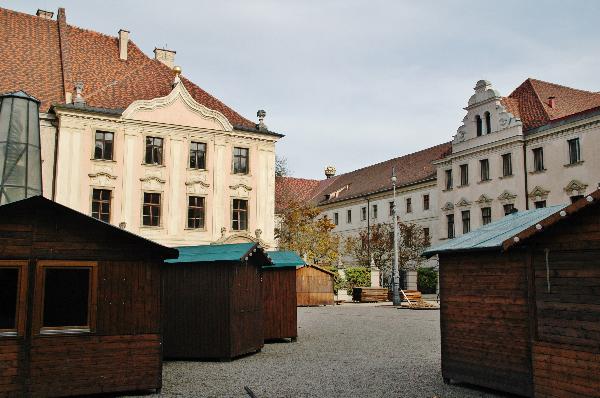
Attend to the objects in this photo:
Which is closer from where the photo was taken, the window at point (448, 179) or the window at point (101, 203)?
the window at point (101, 203)

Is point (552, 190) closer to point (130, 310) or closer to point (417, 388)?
point (417, 388)

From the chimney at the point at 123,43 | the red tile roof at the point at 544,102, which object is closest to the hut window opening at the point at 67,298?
the chimney at the point at 123,43

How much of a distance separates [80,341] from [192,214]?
23131 mm

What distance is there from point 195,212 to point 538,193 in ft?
68.2

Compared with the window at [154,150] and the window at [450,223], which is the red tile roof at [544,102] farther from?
the window at [154,150]

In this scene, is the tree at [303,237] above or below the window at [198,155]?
below

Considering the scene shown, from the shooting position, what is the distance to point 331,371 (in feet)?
42.1

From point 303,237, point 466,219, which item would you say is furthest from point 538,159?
point 303,237

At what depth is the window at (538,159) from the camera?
126 ft

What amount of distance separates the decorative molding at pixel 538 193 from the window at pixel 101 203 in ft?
82.3

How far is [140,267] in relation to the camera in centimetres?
1088

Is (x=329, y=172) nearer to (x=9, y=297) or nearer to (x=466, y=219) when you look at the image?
(x=466, y=219)

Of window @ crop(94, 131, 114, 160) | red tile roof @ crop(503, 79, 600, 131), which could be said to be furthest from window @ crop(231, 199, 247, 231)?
red tile roof @ crop(503, 79, 600, 131)

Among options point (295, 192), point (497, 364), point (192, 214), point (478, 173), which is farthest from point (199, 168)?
point (295, 192)
